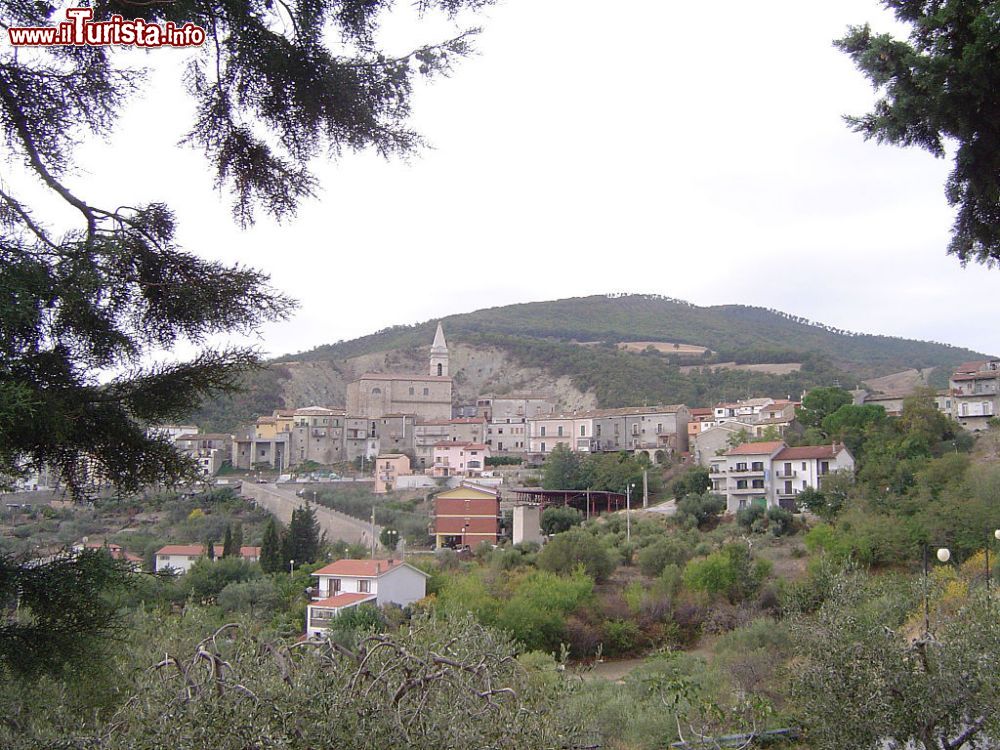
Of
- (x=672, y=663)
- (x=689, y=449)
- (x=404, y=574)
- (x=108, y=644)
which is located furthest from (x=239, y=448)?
(x=108, y=644)

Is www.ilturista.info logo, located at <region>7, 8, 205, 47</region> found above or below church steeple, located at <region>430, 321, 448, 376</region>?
below

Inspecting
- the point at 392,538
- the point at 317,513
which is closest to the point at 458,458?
the point at 317,513

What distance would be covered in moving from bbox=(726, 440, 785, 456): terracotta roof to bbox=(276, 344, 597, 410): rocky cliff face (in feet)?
142

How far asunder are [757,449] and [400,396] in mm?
40056

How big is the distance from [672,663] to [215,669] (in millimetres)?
16425

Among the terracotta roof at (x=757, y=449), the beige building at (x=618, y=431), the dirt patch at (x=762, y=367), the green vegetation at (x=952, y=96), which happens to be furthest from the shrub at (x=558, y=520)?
the dirt patch at (x=762, y=367)

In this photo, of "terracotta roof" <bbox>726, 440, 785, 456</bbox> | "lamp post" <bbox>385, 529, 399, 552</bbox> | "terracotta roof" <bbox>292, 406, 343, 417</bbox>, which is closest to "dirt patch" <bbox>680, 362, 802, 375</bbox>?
"terracotta roof" <bbox>292, 406, 343, 417</bbox>

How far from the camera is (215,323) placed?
3020 mm

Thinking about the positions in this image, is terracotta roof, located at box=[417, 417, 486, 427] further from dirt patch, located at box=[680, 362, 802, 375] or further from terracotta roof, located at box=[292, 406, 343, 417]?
dirt patch, located at box=[680, 362, 802, 375]

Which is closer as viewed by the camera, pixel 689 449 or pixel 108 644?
pixel 108 644

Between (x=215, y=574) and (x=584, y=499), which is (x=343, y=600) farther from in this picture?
(x=584, y=499)

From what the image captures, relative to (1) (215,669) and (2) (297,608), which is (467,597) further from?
(1) (215,669)

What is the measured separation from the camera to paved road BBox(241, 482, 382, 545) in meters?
40.9

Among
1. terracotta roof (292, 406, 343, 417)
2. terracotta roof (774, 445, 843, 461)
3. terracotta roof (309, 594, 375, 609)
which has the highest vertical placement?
terracotta roof (292, 406, 343, 417)
